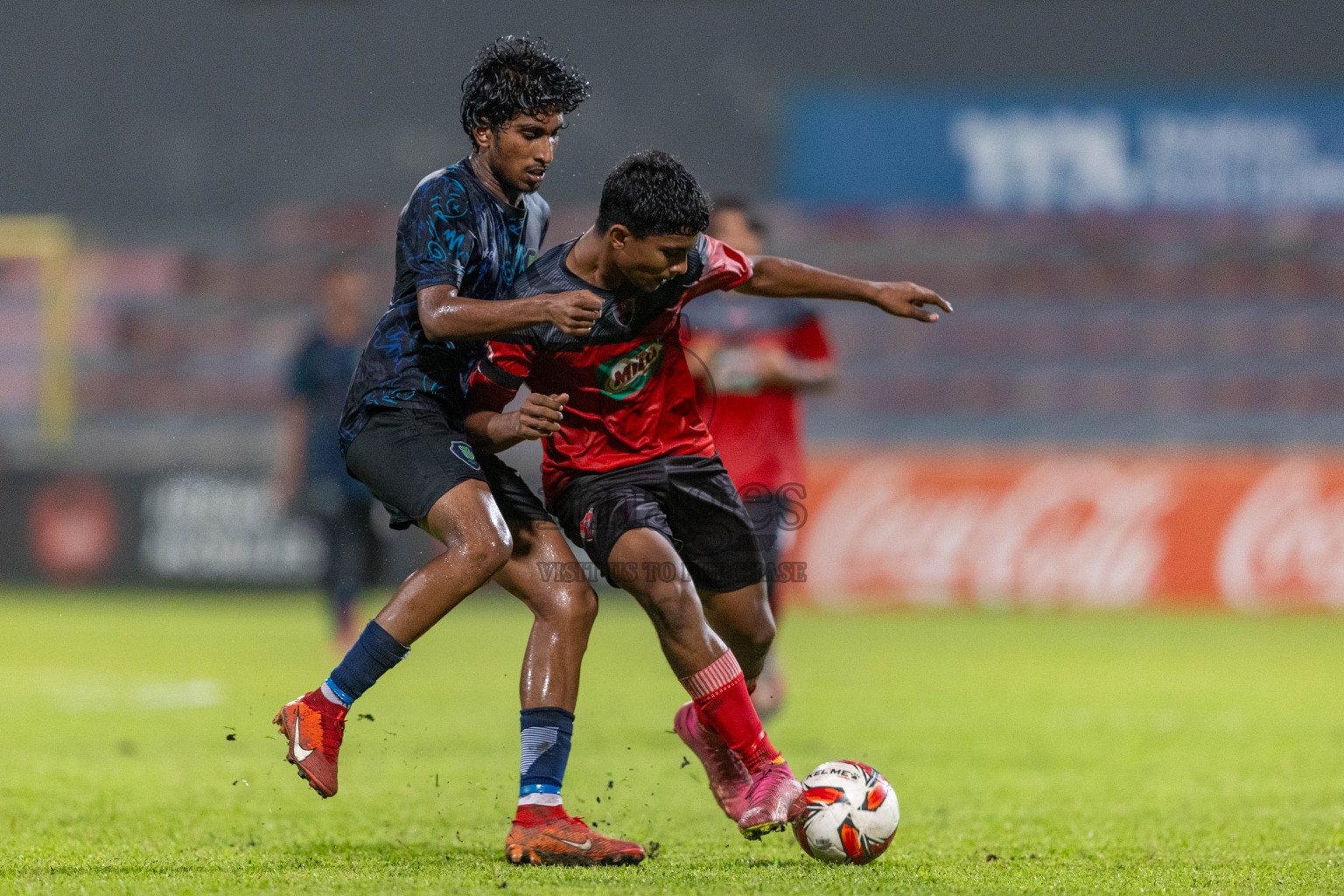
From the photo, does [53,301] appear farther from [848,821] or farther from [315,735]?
[848,821]

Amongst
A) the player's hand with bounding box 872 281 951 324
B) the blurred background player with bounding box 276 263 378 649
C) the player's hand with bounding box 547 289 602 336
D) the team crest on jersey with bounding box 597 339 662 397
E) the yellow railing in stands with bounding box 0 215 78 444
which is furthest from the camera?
the yellow railing in stands with bounding box 0 215 78 444

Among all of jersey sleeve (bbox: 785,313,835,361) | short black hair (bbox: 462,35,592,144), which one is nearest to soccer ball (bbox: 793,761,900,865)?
short black hair (bbox: 462,35,592,144)

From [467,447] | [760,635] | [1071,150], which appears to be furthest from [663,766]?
[1071,150]

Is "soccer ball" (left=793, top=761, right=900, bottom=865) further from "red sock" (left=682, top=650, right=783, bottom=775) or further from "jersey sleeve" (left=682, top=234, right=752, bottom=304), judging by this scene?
"jersey sleeve" (left=682, top=234, right=752, bottom=304)

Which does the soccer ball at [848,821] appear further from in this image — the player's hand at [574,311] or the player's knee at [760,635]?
the player's hand at [574,311]

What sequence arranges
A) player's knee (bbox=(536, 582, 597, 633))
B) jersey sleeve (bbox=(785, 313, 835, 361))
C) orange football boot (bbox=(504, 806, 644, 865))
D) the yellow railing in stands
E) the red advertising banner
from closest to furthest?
orange football boot (bbox=(504, 806, 644, 865))
player's knee (bbox=(536, 582, 597, 633))
jersey sleeve (bbox=(785, 313, 835, 361))
the red advertising banner
the yellow railing in stands

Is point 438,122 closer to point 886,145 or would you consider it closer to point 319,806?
point 319,806

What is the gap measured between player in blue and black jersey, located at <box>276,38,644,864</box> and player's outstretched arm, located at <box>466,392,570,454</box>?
1.0 inches

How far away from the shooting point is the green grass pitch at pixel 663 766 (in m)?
3.75

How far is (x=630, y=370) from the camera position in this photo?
425 centimetres

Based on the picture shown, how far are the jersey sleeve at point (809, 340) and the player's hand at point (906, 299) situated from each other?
229 centimetres

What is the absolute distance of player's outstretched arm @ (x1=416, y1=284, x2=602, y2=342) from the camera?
3.67m

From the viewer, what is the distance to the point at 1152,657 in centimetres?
1015

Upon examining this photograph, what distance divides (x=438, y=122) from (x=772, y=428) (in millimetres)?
2353
